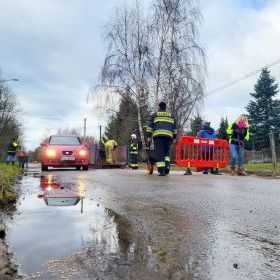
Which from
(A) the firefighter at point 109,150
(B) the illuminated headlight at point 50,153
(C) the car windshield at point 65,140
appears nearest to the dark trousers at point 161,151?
(B) the illuminated headlight at point 50,153

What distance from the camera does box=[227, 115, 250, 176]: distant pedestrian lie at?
1266cm

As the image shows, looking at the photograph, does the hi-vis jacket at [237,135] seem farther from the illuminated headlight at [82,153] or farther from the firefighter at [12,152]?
the firefighter at [12,152]

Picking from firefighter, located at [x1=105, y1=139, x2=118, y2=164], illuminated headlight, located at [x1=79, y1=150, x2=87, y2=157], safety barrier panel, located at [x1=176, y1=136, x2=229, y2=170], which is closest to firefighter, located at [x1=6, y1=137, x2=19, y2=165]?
firefighter, located at [x1=105, y1=139, x2=118, y2=164]

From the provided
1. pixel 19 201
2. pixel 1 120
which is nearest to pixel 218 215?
pixel 19 201

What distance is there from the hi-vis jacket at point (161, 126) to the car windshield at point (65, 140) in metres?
6.56

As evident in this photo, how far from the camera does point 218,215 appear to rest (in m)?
4.52

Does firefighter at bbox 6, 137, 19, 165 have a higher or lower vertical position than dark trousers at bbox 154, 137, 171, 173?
higher

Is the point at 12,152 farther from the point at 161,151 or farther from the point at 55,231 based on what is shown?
the point at 55,231

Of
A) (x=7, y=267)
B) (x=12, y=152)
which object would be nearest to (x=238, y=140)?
(x=7, y=267)

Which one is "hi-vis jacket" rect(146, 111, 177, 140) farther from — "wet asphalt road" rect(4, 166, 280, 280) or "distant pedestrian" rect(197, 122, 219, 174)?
"wet asphalt road" rect(4, 166, 280, 280)

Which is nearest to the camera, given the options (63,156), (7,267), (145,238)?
(7,267)

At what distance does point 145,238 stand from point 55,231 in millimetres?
758

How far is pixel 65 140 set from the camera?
17.4 m

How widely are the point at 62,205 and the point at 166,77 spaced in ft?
75.7
